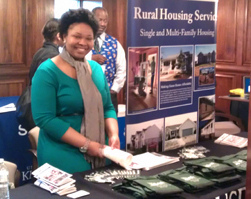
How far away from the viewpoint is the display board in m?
2.27

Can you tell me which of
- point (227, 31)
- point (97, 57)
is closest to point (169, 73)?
point (97, 57)

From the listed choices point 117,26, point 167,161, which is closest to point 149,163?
point 167,161

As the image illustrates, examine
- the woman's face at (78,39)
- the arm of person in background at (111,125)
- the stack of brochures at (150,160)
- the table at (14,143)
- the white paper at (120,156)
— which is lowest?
the table at (14,143)

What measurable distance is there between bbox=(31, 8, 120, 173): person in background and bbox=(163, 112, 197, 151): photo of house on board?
0.36m

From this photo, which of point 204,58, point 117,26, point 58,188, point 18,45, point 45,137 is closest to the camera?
point 58,188

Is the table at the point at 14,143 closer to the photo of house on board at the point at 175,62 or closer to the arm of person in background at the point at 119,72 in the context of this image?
the arm of person in background at the point at 119,72

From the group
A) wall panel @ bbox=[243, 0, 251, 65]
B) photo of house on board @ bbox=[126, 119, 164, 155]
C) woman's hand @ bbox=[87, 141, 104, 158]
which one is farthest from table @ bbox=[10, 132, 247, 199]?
wall panel @ bbox=[243, 0, 251, 65]

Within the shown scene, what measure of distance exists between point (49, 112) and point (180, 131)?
822 mm

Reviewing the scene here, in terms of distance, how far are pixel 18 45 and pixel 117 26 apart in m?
1.61

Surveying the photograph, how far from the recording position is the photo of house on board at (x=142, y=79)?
223 cm

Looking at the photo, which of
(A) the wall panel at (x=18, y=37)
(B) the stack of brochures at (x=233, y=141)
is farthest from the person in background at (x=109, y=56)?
(B) the stack of brochures at (x=233, y=141)

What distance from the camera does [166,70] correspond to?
243 cm

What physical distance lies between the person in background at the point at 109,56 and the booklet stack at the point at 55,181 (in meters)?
2.25

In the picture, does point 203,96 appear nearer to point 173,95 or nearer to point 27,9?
point 173,95
